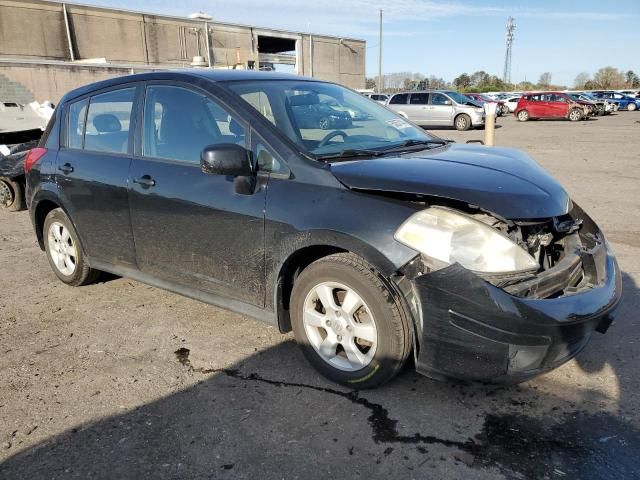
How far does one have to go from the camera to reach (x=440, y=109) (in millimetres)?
23938

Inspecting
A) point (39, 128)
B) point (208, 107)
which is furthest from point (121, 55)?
point (208, 107)

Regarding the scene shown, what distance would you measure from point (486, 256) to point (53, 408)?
8.02 feet

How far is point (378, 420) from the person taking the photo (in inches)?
104

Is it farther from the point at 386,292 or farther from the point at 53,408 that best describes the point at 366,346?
the point at 53,408

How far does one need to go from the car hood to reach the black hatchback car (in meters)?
0.01

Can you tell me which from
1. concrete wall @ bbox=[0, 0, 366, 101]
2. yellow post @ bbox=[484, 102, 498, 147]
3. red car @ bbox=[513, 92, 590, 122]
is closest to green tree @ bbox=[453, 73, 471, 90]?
concrete wall @ bbox=[0, 0, 366, 101]

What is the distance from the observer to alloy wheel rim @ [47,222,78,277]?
4.61 meters

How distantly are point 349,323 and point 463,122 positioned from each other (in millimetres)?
22690

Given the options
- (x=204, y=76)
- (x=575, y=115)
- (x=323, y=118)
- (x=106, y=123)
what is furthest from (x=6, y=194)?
(x=575, y=115)

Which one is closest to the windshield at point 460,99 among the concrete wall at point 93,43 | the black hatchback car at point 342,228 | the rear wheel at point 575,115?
the rear wheel at point 575,115

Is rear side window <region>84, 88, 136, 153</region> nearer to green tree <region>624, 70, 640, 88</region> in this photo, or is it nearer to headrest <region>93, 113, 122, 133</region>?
headrest <region>93, 113, 122, 133</region>

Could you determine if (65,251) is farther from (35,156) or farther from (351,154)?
(351,154)

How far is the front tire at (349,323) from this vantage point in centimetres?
266

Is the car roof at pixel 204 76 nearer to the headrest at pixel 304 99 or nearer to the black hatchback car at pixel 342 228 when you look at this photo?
the black hatchback car at pixel 342 228
